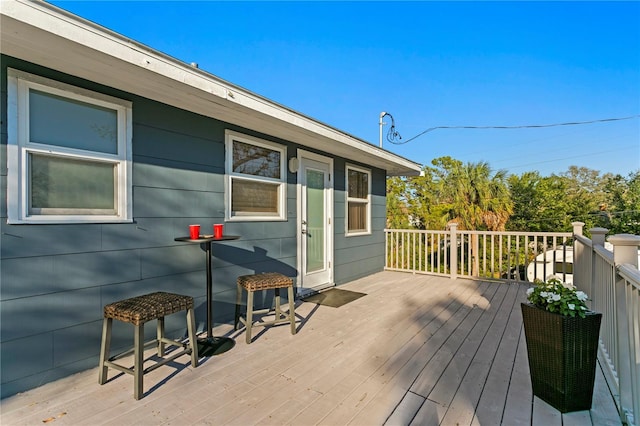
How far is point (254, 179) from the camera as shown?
346 cm

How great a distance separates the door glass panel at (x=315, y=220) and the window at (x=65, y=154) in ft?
7.86

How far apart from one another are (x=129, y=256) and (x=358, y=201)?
12.6 ft

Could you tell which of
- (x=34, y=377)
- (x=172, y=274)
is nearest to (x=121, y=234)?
(x=172, y=274)

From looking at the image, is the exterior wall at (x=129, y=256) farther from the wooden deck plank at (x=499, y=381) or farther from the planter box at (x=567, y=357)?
the planter box at (x=567, y=357)

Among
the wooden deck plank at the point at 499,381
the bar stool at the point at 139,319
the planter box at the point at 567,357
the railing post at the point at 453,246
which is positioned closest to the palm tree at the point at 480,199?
the railing post at the point at 453,246

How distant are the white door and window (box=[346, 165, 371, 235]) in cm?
63

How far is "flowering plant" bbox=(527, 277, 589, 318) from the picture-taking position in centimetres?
159

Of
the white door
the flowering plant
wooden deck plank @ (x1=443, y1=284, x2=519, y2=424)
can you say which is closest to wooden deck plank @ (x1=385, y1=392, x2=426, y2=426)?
wooden deck plank @ (x1=443, y1=284, x2=519, y2=424)

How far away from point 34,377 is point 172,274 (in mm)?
1021

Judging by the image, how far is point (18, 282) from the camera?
1.82 meters

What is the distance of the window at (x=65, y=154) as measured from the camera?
1.82 m

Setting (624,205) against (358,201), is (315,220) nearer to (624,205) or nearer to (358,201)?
(358,201)

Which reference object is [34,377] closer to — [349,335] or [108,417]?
[108,417]

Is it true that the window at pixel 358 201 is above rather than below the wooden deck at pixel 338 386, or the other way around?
above
